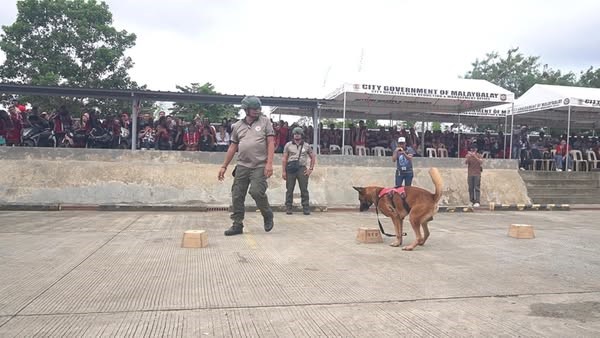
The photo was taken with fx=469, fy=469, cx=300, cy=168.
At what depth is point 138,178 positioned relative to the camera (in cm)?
1140

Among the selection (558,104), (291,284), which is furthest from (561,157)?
(291,284)

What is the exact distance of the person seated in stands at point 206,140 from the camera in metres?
14.1

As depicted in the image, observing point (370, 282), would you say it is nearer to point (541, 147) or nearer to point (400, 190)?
point (400, 190)

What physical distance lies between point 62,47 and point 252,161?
2517 cm

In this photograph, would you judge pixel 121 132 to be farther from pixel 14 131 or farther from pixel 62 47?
pixel 62 47

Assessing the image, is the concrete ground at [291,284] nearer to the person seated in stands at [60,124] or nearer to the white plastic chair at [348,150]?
the person seated in stands at [60,124]

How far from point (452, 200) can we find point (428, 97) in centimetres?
385

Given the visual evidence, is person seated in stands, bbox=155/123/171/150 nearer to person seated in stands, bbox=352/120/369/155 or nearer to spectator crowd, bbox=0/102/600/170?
spectator crowd, bbox=0/102/600/170

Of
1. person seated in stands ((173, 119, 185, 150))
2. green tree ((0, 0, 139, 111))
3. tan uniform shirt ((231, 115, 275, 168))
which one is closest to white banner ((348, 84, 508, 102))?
person seated in stands ((173, 119, 185, 150))

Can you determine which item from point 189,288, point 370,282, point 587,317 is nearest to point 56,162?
point 189,288

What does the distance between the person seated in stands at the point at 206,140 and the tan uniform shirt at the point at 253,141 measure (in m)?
6.90

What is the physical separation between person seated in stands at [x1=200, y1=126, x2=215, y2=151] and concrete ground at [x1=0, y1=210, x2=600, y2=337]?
6.57 meters

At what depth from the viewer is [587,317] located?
11.8ft

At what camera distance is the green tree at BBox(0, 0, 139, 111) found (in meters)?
26.5
